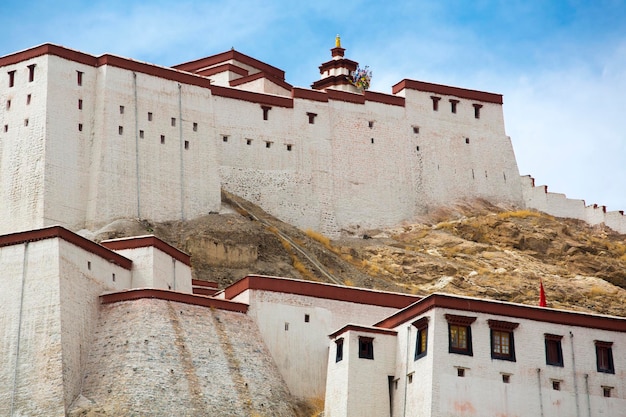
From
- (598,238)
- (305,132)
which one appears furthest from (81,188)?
(598,238)

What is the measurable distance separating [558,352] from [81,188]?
81.5ft

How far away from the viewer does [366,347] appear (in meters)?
45.9

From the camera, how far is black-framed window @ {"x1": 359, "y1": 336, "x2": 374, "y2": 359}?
4575cm

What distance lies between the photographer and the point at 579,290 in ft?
202

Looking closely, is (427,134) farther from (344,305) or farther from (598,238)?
(344,305)

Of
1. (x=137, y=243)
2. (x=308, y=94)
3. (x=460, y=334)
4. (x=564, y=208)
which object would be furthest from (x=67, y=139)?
(x=564, y=208)

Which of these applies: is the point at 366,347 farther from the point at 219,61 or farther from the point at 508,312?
the point at 219,61

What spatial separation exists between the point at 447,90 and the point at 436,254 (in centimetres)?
1248

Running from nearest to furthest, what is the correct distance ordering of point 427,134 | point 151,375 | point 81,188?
point 151,375 < point 81,188 < point 427,134

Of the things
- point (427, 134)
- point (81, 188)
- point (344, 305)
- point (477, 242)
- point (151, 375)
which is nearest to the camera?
point (151, 375)

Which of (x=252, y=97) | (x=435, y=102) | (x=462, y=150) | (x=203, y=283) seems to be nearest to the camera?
(x=203, y=283)

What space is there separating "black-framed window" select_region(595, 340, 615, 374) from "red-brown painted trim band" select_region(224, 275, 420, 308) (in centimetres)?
853

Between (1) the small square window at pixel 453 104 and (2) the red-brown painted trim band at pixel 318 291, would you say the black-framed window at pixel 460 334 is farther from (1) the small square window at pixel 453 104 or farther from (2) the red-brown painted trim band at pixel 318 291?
(1) the small square window at pixel 453 104

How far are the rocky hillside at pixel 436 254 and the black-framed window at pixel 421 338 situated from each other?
14.3 m
